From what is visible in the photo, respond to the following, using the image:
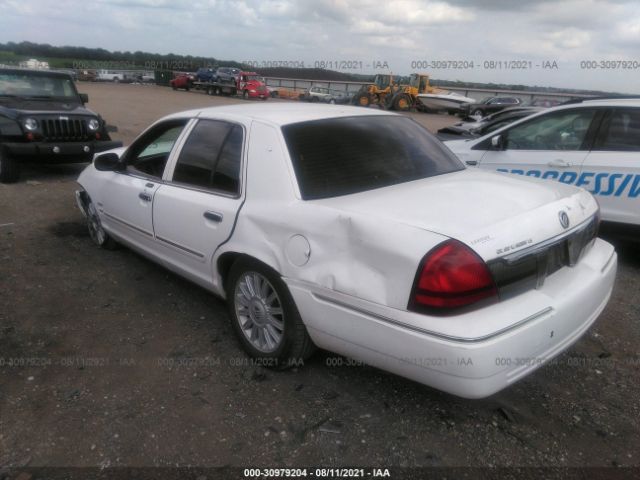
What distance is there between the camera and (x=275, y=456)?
2.38 m

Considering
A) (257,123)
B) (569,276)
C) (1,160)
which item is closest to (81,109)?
(1,160)

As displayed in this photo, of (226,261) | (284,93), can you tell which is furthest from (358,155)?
(284,93)

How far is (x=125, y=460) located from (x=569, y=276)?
239 centimetres

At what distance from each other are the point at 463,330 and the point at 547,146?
3.78m

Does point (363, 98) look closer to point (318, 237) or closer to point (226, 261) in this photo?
point (226, 261)

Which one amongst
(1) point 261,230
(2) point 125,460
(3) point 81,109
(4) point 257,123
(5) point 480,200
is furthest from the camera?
(3) point 81,109

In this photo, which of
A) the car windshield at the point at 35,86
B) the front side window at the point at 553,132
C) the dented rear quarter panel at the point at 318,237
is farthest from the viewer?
the car windshield at the point at 35,86

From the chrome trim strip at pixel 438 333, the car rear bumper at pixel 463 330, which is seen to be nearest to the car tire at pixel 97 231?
the car rear bumper at pixel 463 330

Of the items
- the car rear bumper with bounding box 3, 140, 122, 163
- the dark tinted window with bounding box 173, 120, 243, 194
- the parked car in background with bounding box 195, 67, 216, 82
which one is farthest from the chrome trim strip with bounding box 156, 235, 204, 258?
the parked car in background with bounding box 195, 67, 216, 82

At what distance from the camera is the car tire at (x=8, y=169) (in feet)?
24.6

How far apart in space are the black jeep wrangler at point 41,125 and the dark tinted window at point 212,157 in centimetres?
513

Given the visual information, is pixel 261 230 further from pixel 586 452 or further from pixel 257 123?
pixel 586 452

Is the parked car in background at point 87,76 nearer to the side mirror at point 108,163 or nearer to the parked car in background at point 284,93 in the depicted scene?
the parked car in background at point 284,93

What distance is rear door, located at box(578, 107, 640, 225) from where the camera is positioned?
4602 millimetres
